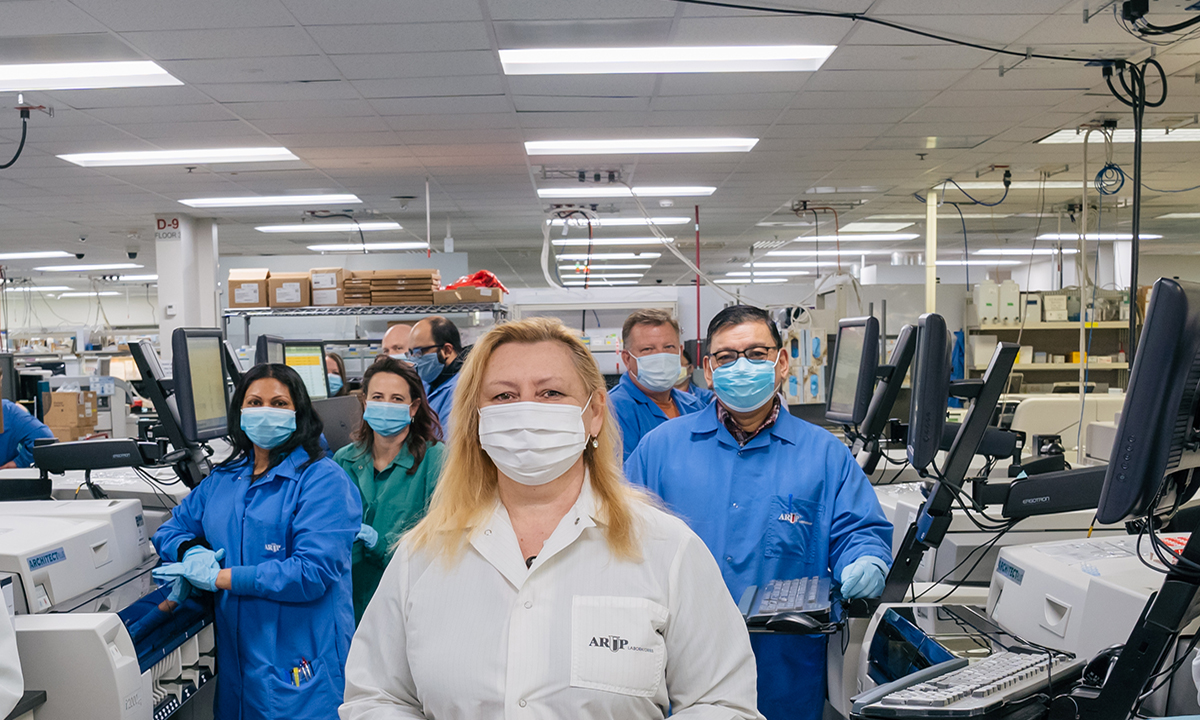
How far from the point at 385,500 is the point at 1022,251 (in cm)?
1197

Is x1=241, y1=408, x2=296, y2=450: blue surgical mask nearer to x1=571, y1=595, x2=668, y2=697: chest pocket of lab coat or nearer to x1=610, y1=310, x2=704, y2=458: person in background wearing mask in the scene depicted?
x1=610, y1=310, x2=704, y2=458: person in background wearing mask

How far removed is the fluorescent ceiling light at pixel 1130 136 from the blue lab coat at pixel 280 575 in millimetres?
5501

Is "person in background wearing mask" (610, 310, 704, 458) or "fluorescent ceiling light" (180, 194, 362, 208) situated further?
"fluorescent ceiling light" (180, 194, 362, 208)

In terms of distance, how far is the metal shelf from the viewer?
17.7ft

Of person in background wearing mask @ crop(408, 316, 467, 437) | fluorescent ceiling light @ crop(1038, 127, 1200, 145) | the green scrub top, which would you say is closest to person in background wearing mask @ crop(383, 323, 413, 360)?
person in background wearing mask @ crop(408, 316, 467, 437)

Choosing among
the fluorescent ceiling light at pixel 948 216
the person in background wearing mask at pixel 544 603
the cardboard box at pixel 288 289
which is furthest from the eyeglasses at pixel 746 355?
the fluorescent ceiling light at pixel 948 216

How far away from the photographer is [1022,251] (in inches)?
485

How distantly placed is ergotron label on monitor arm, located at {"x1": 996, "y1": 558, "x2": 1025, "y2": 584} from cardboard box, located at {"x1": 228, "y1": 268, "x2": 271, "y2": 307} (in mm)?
4820

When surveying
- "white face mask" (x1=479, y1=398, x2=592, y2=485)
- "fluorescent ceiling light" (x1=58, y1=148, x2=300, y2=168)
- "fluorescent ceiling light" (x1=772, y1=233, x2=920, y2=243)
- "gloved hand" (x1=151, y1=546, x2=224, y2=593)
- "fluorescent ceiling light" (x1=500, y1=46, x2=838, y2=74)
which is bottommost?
"gloved hand" (x1=151, y1=546, x2=224, y2=593)

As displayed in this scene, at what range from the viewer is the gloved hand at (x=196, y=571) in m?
2.06

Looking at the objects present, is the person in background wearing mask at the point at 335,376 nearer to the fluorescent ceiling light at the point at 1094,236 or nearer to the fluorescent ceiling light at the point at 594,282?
the fluorescent ceiling light at the point at 1094,236

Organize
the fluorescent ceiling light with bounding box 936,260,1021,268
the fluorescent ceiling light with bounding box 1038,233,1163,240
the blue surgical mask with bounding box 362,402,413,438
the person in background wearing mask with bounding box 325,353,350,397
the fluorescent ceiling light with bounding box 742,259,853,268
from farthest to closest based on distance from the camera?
the fluorescent ceiling light with bounding box 936,260,1021,268
the fluorescent ceiling light with bounding box 742,259,853,268
the fluorescent ceiling light with bounding box 1038,233,1163,240
the person in background wearing mask with bounding box 325,353,350,397
the blue surgical mask with bounding box 362,402,413,438

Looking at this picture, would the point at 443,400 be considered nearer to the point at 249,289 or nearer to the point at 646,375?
the point at 646,375

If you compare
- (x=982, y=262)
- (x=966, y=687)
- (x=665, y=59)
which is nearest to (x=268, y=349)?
(x=665, y=59)
